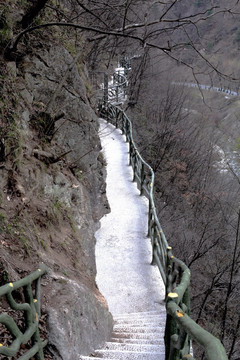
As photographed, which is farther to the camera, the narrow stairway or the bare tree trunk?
the bare tree trunk

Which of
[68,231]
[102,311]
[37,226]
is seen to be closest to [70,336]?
[102,311]

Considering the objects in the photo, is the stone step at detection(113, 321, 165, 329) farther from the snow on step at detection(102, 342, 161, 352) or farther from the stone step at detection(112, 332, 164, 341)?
the snow on step at detection(102, 342, 161, 352)

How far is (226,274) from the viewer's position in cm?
1405

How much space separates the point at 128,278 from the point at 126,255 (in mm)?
865

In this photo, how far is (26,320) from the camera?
88.9 inches

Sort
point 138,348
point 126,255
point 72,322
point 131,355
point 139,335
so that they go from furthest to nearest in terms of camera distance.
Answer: point 126,255 → point 139,335 → point 138,348 → point 131,355 → point 72,322

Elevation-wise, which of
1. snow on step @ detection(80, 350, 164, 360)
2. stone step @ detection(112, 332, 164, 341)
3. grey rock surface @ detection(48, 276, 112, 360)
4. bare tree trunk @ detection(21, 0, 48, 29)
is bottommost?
stone step @ detection(112, 332, 164, 341)

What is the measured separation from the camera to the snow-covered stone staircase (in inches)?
130

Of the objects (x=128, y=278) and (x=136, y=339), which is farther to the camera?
(x=128, y=278)

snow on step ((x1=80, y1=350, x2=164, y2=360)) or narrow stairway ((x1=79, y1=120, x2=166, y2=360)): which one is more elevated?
snow on step ((x1=80, y1=350, x2=164, y2=360))

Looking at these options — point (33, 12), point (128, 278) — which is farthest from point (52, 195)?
point (128, 278)

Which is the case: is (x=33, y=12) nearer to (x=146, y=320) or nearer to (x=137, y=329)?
(x=137, y=329)

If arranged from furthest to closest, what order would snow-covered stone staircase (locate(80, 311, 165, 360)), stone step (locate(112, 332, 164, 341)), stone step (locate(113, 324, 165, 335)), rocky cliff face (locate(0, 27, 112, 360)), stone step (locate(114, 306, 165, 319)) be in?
stone step (locate(114, 306, 165, 319)) < stone step (locate(113, 324, 165, 335)) < stone step (locate(112, 332, 164, 341)) < snow-covered stone staircase (locate(80, 311, 165, 360)) < rocky cliff face (locate(0, 27, 112, 360))

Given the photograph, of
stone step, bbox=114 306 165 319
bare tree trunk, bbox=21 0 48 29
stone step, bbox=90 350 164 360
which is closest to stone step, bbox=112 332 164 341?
stone step, bbox=90 350 164 360
